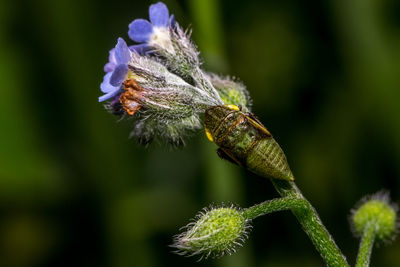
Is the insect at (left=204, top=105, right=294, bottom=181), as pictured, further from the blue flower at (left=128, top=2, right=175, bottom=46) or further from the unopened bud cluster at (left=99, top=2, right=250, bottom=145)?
the blue flower at (left=128, top=2, right=175, bottom=46)

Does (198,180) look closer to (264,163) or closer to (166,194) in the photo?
(166,194)

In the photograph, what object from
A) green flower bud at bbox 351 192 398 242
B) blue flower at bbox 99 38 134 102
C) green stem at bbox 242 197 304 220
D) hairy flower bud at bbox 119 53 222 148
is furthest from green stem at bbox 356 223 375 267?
blue flower at bbox 99 38 134 102

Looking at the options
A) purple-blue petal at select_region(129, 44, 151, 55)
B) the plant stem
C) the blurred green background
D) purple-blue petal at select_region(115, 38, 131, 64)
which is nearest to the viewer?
purple-blue petal at select_region(115, 38, 131, 64)

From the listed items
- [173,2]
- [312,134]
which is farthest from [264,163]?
[173,2]

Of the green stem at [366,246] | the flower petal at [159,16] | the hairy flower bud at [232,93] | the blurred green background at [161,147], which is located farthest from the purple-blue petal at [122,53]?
the blurred green background at [161,147]

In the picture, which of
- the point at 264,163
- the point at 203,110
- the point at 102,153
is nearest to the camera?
the point at 264,163

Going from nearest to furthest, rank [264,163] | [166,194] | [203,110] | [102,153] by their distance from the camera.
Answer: [264,163] < [203,110] < [102,153] < [166,194]

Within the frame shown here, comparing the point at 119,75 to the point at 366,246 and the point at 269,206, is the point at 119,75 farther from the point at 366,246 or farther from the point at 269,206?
the point at 366,246
